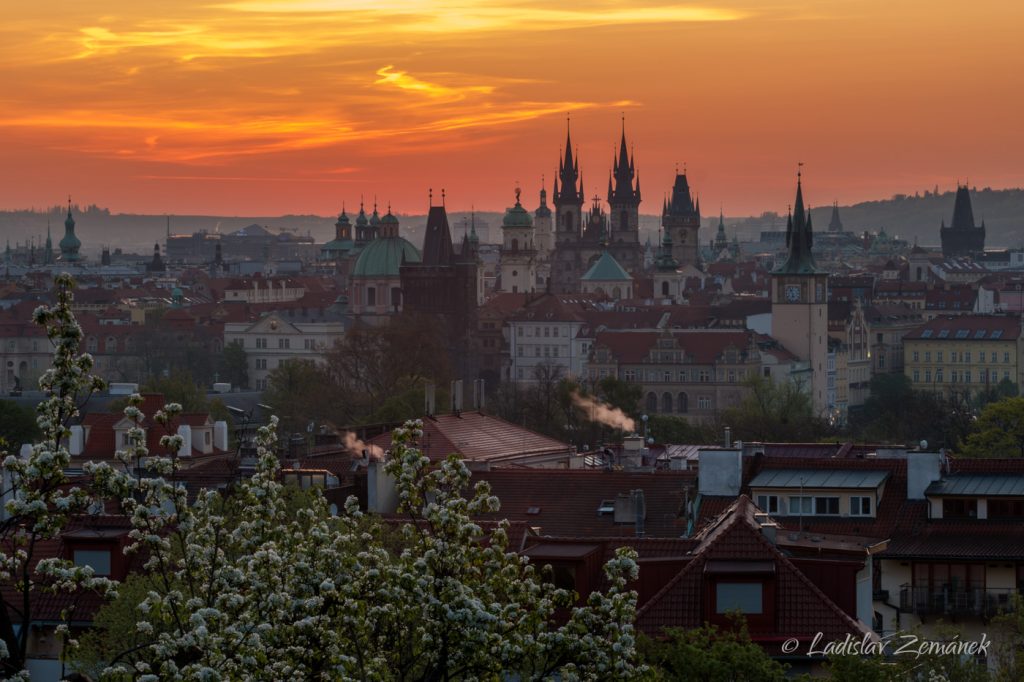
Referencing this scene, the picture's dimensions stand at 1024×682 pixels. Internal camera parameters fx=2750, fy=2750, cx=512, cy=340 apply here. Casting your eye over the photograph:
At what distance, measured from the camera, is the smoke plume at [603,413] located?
297 feet

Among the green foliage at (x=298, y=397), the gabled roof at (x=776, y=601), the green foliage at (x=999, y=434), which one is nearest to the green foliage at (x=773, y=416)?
the green foliage at (x=999, y=434)

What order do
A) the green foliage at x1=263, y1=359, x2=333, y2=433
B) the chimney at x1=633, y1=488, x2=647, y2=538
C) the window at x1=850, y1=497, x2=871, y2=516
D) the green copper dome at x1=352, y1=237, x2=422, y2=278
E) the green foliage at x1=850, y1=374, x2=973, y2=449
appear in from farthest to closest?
the green copper dome at x1=352, y1=237, x2=422, y2=278 → the green foliage at x1=263, y1=359, x2=333, y2=433 → the green foliage at x1=850, y1=374, x2=973, y2=449 → the window at x1=850, y1=497, x2=871, y2=516 → the chimney at x1=633, y1=488, x2=647, y2=538

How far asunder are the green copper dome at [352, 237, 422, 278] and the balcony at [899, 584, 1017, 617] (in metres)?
146

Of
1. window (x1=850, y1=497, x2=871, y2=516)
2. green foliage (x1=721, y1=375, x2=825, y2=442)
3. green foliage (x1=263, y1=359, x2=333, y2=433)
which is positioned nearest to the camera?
window (x1=850, y1=497, x2=871, y2=516)

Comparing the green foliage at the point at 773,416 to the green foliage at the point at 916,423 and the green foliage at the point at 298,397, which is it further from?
the green foliage at the point at 298,397

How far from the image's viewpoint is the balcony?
32.4 meters

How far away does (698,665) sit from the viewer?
22469 mm

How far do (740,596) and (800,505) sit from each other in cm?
1079

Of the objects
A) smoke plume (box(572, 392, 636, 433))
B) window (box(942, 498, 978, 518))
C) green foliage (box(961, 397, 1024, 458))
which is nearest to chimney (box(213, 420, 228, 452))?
green foliage (box(961, 397, 1024, 458))

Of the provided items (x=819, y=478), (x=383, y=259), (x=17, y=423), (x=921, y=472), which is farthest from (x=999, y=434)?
(x=383, y=259)

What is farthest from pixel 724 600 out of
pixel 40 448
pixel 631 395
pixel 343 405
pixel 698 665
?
pixel 631 395

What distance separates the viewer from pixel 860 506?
35.7 m

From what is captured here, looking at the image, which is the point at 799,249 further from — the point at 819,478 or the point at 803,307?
the point at 819,478

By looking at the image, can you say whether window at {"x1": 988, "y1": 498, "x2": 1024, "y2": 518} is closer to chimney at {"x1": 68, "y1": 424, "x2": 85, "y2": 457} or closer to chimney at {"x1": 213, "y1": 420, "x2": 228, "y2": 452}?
chimney at {"x1": 68, "y1": 424, "x2": 85, "y2": 457}
